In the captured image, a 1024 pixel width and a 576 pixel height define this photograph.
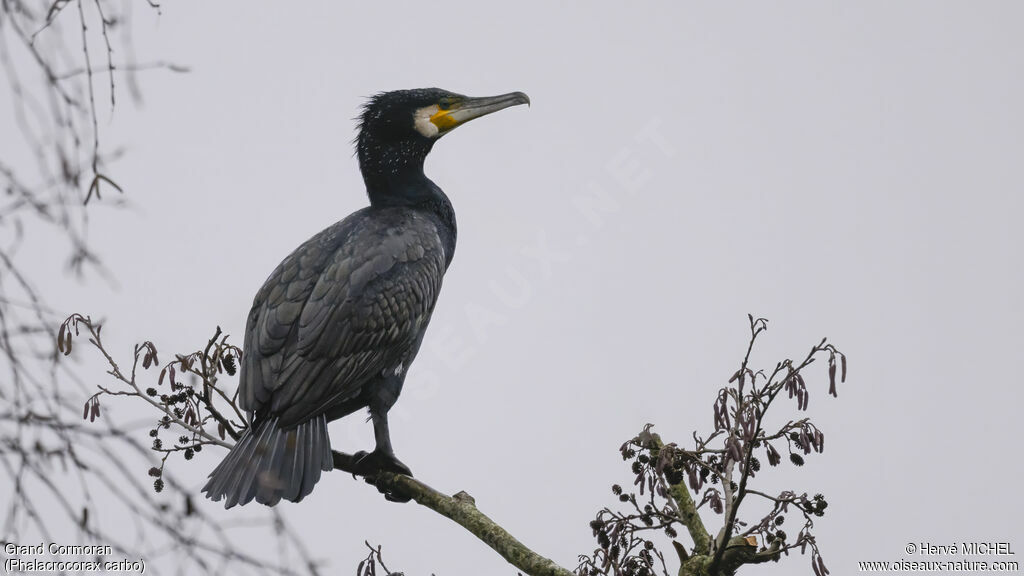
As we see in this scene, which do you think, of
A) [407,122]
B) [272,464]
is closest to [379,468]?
[272,464]

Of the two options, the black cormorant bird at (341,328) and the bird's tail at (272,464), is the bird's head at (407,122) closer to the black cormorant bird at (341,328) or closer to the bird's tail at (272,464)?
the black cormorant bird at (341,328)

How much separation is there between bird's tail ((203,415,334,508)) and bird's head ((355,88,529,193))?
71.3 inches

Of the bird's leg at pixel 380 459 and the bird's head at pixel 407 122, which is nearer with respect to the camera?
the bird's leg at pixel 380 459

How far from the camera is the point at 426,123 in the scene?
611 centimetres

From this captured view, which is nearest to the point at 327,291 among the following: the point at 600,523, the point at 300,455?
the point at 300,455

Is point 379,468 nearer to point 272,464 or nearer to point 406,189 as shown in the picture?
point 272,464

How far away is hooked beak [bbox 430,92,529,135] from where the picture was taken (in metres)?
6.13

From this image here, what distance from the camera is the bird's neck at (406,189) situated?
19.4 feet

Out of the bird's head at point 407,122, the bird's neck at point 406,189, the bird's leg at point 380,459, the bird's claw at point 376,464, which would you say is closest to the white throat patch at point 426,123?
the bird's head at point 407,122

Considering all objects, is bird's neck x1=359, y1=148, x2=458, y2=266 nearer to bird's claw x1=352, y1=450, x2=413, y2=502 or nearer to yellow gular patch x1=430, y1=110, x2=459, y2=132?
yellow gular patch x1=430, y1=110, x2=459, y2=132

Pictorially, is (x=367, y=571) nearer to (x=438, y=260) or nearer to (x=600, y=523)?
(x=600, y=523)

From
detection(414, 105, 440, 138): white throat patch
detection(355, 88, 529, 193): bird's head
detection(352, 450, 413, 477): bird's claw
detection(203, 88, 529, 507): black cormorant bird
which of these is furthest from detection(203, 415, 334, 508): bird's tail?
detection(414, 105, 440, 138): white throat patch

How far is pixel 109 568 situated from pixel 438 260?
11.0 ft

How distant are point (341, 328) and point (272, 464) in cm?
76
